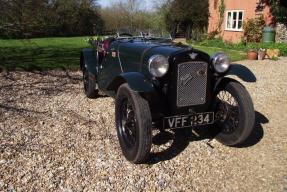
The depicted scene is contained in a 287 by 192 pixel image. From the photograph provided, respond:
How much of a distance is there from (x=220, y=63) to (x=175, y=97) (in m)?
0.80

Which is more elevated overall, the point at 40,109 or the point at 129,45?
the point at 129,45

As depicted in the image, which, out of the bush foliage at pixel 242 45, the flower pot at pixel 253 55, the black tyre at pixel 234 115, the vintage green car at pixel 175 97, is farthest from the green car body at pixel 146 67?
the bush foliage at pixel 242 45

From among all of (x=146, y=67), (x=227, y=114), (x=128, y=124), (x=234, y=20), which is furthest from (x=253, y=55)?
(x=128, y=124)

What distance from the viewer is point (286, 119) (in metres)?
6.16

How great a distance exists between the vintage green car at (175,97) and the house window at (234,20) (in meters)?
16.6

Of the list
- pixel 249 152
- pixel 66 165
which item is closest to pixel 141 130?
pixel 66 165

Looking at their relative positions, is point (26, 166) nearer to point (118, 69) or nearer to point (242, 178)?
point (118, 69)

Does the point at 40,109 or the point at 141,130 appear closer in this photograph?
the point at 141,130

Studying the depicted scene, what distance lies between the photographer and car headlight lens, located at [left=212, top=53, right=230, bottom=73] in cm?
462

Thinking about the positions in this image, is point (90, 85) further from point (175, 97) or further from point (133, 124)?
point (175, 97)

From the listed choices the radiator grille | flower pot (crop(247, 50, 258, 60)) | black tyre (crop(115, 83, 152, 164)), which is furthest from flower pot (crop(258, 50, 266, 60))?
black tyre (crop(115, 83, 152, 164))

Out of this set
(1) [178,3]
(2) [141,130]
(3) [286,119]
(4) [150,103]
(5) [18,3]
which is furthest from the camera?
(1) [178,3]

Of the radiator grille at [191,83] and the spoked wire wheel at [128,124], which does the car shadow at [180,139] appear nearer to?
the spoked wire wheel at [128,124]

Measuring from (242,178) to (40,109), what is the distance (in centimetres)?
393
